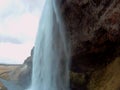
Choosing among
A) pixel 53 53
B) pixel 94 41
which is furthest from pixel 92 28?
pixel 53 53

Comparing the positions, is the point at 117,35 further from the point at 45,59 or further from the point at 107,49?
the point at 45,59

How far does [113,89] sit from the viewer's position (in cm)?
1995

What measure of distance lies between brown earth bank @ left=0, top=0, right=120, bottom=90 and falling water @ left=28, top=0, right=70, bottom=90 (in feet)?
3.25

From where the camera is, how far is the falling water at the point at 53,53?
26594 mm

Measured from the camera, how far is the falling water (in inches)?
1047

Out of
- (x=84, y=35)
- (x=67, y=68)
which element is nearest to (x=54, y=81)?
(x=67, y=68)

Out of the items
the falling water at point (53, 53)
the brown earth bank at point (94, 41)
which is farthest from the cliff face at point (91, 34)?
the falling water at point (53, 53)

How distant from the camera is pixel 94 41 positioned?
74.9 ft

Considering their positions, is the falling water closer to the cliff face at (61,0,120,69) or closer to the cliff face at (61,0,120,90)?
the cliff face at (61,0,120,90)

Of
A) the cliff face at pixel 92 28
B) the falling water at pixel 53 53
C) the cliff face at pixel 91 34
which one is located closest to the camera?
the cliff face at pixel 92 28

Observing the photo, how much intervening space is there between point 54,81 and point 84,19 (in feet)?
23.3

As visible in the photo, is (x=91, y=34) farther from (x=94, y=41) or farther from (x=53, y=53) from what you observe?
(x=53, y=53)

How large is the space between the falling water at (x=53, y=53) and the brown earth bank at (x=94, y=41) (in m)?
0.99

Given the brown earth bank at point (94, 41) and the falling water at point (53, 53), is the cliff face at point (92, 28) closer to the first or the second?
the brown earth bank at point (94, 41)
